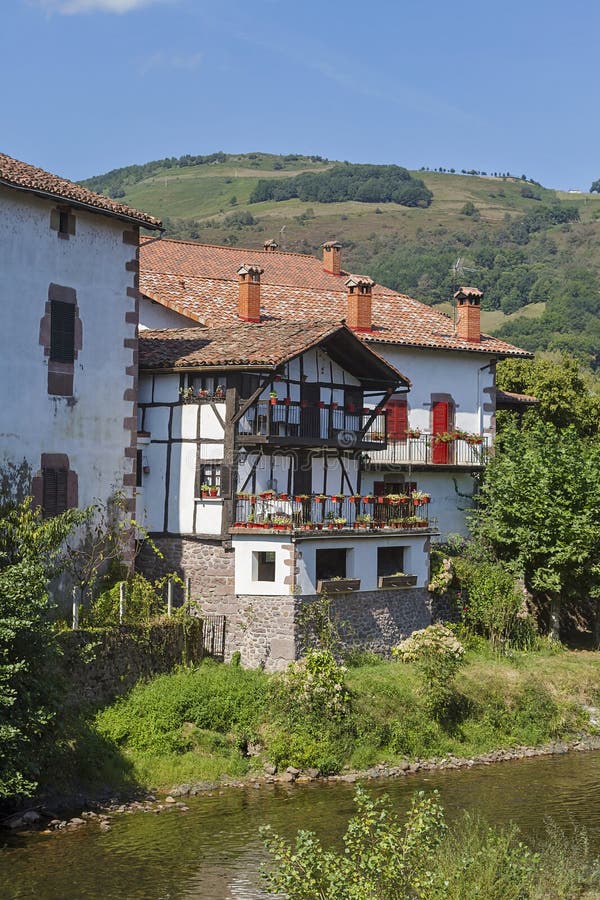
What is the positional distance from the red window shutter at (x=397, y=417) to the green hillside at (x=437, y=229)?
6034 cm

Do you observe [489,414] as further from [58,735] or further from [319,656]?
[58,735]

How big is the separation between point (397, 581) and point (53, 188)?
13.9m

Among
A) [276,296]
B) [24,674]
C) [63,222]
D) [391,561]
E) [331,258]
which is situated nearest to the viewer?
[24,674]

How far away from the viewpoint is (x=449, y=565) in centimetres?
3734

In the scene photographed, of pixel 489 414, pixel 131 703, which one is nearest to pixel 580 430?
pixel 489 414

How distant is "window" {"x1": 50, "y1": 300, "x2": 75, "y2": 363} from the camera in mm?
30109

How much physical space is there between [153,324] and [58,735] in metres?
16.8

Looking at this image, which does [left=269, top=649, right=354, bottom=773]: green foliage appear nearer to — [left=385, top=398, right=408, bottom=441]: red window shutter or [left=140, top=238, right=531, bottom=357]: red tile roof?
[left=385, top=398, right=408, bottom=441]: red window shutter

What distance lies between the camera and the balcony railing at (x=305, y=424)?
33094mm

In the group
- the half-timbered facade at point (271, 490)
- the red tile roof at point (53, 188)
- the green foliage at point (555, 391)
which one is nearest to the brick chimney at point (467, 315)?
the green foliage at point (555, 391)

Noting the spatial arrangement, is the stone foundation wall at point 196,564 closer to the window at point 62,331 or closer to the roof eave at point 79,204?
the window at point 62,331

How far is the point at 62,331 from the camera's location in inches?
1194

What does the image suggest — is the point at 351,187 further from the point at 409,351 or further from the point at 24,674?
the point at 24,674

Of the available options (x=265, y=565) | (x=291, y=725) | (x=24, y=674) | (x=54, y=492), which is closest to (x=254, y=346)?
(x=265, y=565)
